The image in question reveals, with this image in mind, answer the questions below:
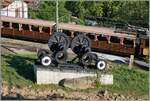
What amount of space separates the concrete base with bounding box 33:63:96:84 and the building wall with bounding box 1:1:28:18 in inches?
860

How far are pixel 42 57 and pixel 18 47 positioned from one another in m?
7.30

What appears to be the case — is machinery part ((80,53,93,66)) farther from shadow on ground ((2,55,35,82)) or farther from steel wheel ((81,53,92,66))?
shadow on ground ((2,55,35,82))

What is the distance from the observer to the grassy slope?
Result: 24625 mm

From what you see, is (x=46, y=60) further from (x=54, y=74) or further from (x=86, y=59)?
(x=86, y=59)

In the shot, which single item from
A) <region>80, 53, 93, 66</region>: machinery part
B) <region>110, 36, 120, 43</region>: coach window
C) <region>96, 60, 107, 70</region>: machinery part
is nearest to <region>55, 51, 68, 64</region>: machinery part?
<region>80, 53, 93, 66</region>: machinery part

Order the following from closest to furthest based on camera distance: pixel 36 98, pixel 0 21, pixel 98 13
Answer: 1. pixel 36 98
2. pixel 0 21
3. pixel 98 13

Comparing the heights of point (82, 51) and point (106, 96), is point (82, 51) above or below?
above

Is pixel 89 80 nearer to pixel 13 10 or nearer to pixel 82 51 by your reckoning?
pixel 82 51

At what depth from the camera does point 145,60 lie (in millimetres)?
31844

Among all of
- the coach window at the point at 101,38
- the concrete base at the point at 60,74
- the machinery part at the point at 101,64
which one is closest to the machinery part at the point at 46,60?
the concrete base at the point at 60,74

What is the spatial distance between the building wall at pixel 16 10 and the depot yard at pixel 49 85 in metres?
18.0

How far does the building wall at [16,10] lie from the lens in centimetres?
4601

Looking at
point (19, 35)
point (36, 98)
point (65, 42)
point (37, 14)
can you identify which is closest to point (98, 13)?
point (37, 14)

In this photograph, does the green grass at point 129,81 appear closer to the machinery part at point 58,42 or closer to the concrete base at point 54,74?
the concrete base at point 54,74
